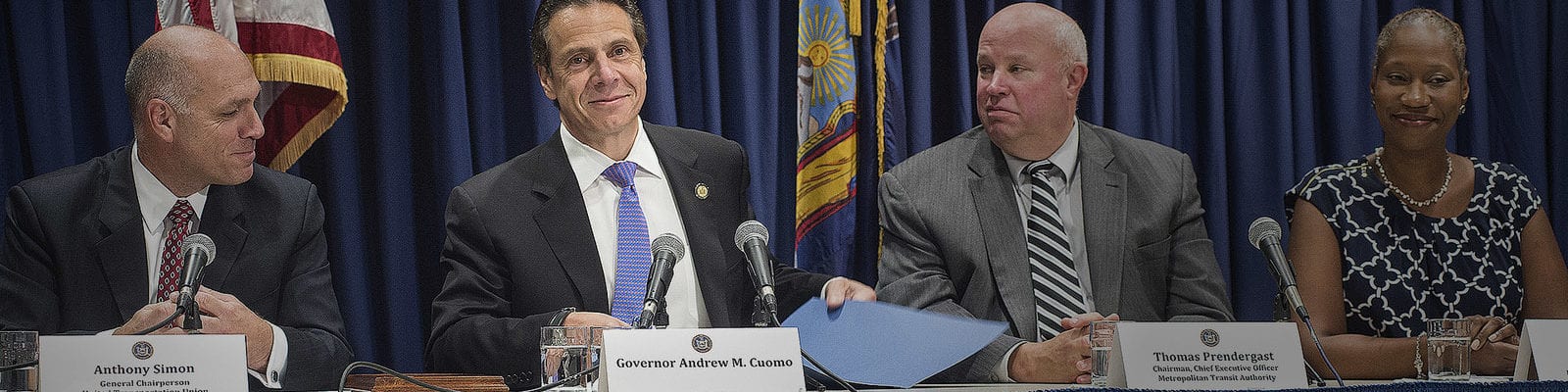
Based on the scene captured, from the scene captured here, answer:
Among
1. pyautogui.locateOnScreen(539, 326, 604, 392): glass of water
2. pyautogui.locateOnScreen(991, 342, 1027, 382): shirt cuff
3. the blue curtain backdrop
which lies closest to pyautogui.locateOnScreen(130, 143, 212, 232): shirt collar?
the blue curtain backdrop

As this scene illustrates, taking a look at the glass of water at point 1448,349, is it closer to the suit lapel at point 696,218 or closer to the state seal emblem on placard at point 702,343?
the state seal emblem on placard at point 702,343

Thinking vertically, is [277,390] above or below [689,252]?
below

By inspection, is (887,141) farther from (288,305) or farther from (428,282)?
(288,305)

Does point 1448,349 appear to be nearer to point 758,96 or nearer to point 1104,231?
point 1104,231

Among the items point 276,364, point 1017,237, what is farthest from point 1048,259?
point 276,364

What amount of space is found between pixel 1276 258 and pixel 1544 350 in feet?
1.74

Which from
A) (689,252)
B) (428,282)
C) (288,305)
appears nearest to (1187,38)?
(689,252)

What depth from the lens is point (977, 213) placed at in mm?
3408

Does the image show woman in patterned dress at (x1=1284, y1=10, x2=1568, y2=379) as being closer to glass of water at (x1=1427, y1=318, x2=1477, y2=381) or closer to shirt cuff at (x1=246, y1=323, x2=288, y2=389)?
glass of water at (x1=1427, y1=318, x2=1477, y2=381)

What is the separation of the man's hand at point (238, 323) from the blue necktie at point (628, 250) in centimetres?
79

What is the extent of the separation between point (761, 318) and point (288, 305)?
4.71 ft

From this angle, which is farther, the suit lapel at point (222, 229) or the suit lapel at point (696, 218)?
the suit lapel at point (696, 218)

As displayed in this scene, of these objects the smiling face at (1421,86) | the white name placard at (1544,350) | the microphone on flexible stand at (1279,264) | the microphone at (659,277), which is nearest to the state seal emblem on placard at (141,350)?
the microphone at (659,277)

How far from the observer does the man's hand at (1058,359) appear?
279 cm
